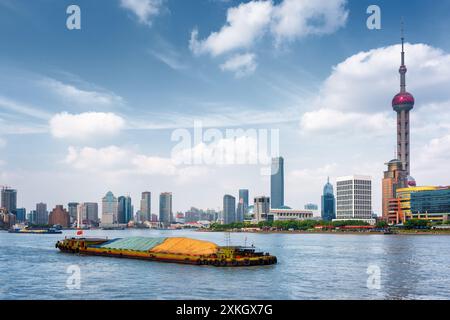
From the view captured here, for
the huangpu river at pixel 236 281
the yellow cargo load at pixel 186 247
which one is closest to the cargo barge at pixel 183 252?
the yellow cargo load at pixel 186 247

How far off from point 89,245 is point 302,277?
63538 millimetres

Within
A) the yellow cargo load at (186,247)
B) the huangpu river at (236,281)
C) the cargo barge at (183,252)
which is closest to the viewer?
the huangpu river at (236,281)

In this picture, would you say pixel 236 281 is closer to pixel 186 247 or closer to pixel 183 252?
pixel 183 252

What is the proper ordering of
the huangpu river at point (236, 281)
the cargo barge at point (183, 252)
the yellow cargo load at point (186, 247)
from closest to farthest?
the huangpu river at point (236, 281) < the cargo barge at point (183, 252) < the yellow cargo load at point (186, 247)

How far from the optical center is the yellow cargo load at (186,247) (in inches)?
2990

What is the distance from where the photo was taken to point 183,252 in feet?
258

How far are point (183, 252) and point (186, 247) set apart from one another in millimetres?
1536

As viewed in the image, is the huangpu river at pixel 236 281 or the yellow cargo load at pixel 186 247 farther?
the yellow cargo load at pixel 186 247

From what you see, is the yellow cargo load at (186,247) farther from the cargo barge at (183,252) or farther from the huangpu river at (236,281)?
the huangpu river at (236,281)

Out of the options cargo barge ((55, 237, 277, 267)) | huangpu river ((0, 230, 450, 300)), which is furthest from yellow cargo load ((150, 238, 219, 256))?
huangpu river ((0, 230, 450, 300))

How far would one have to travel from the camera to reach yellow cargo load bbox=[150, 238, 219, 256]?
7594cm

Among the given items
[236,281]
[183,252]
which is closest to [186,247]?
[183,252]

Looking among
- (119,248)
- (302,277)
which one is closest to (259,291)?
(302,277)
